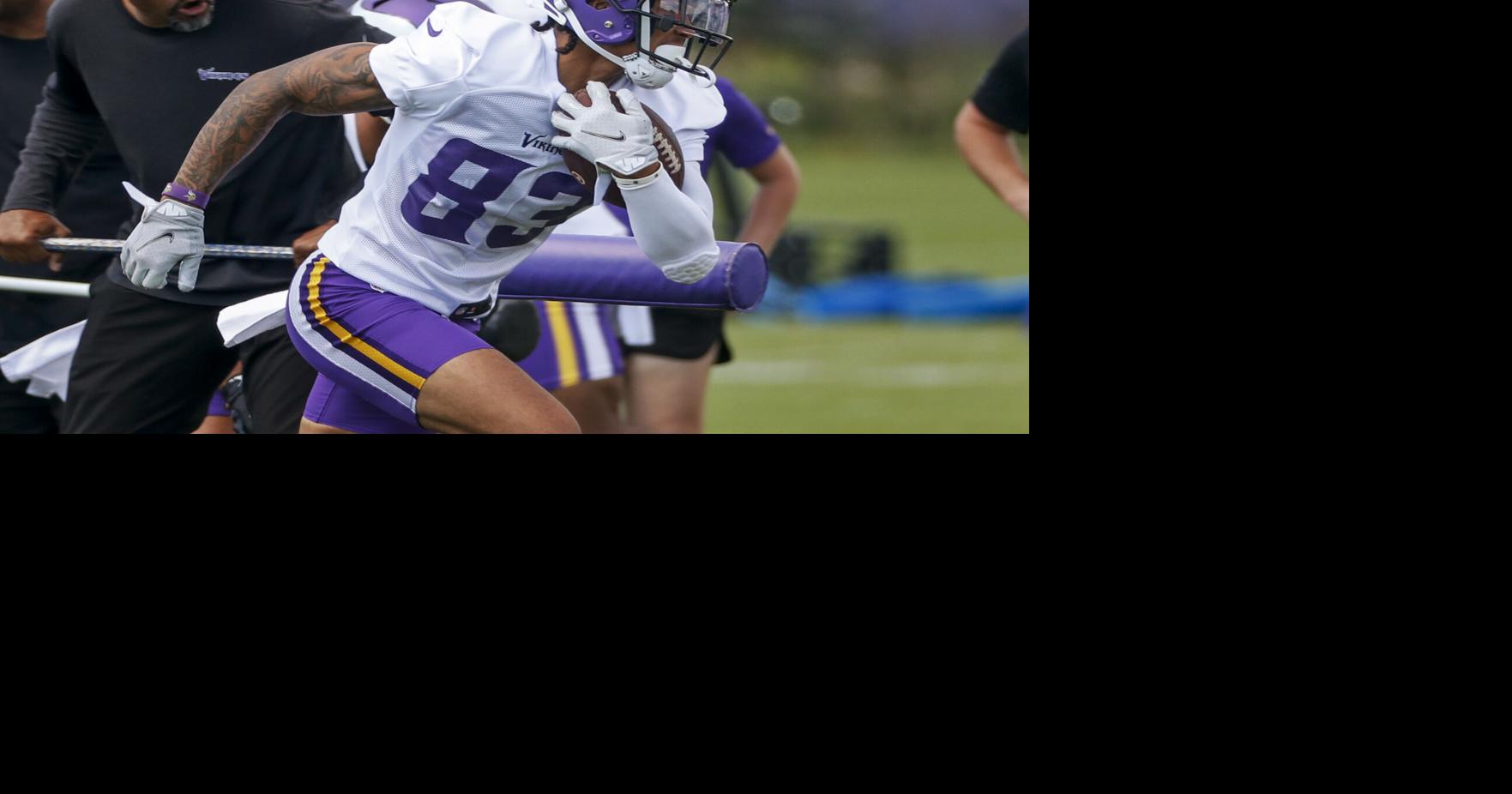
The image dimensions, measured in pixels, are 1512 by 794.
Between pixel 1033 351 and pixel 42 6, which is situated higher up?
pixel 42 6

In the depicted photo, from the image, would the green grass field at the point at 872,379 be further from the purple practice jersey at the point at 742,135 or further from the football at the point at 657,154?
the football at the point at 657,154

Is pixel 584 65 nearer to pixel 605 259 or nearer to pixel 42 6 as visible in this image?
pixel 605 259

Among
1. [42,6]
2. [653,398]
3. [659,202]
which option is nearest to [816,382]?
[653,398]

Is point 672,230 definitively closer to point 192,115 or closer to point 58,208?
point 192,115

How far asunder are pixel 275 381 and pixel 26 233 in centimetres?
→ 64

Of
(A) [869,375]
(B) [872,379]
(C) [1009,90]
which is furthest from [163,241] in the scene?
(A) [869,375]

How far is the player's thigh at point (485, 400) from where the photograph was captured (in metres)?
3.14

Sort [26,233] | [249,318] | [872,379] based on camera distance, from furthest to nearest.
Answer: [872,379] < [26,233] < [249,318]

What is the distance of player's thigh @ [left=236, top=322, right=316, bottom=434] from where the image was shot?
3738mm

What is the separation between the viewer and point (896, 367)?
11062 mm

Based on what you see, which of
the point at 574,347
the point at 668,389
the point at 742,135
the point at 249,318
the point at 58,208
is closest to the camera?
the point at 249,318

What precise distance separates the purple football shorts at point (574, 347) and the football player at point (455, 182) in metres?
1.59

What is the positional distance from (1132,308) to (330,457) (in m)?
1.32

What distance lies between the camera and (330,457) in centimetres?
272
